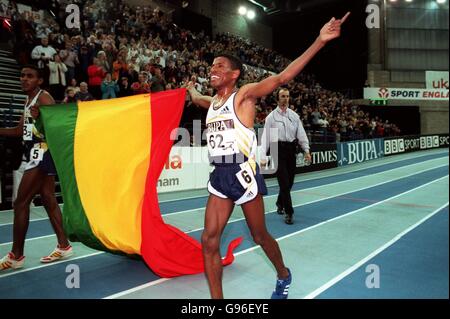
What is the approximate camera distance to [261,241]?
2928mm

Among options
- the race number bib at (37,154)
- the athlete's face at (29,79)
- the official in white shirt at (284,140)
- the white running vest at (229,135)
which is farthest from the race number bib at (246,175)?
the official in white shirt at (284,140)

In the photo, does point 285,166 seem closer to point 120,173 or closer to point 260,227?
point 120,173

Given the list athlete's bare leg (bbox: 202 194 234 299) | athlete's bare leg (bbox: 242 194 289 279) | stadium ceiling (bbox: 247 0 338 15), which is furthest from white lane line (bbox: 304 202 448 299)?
stadium ceiling (bbox: 247 0 338 15)

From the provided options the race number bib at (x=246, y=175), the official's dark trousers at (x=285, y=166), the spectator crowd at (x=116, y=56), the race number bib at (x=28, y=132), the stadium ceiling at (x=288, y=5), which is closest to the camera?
the race number bib at (x=246, y=175)

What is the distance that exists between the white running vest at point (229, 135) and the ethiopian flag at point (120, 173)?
1.07m

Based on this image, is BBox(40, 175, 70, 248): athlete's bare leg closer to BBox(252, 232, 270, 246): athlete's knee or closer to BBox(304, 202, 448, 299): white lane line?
BBox(252, 232, 270, 246): athlete's knee

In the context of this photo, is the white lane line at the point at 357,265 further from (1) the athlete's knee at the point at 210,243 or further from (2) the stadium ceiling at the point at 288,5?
(2) the stadium ceiling at the point at 288,5

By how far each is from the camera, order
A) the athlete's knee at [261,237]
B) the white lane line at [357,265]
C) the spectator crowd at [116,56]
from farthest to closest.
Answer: the spectator crowd at [116,56] → the white lane line at [357,265] → the athlete's knee at [261,237]

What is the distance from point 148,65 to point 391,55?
2529 cm

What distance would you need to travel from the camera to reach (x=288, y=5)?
23219 mm

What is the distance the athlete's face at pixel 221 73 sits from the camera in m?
2.91

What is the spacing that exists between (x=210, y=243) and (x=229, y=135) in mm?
835

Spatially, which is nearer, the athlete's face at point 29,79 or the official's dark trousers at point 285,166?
the athlete's face at point 29,79

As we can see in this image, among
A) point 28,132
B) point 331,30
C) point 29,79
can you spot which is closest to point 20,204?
point 28,132
